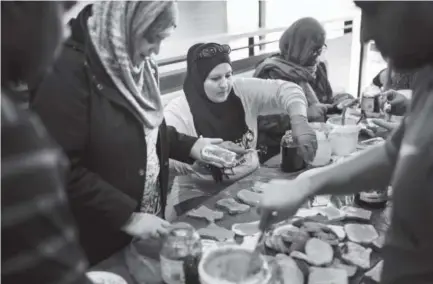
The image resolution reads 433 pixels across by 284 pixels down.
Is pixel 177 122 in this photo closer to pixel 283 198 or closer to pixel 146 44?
pixel 146 44

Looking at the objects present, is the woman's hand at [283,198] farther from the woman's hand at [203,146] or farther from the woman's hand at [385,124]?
the woman's hand at [385,124]

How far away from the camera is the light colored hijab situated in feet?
3.53

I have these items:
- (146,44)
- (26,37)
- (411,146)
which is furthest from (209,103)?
(26,37)

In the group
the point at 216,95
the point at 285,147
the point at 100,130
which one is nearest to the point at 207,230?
the point at 100,130

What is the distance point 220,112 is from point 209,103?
66mm

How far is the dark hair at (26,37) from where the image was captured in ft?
1.51

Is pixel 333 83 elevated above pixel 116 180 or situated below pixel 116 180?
below

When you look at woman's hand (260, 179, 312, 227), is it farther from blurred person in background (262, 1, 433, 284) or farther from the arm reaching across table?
blurred person in background (262, 1, 433, 284)

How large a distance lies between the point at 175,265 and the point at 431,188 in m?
0.50

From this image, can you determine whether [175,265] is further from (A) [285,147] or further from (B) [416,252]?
(A) [285,147]

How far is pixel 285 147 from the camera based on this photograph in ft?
4.91

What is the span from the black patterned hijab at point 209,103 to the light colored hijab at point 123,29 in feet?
1.94

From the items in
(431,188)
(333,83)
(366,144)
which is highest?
(431,188)

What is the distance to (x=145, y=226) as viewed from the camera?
1.04 m
